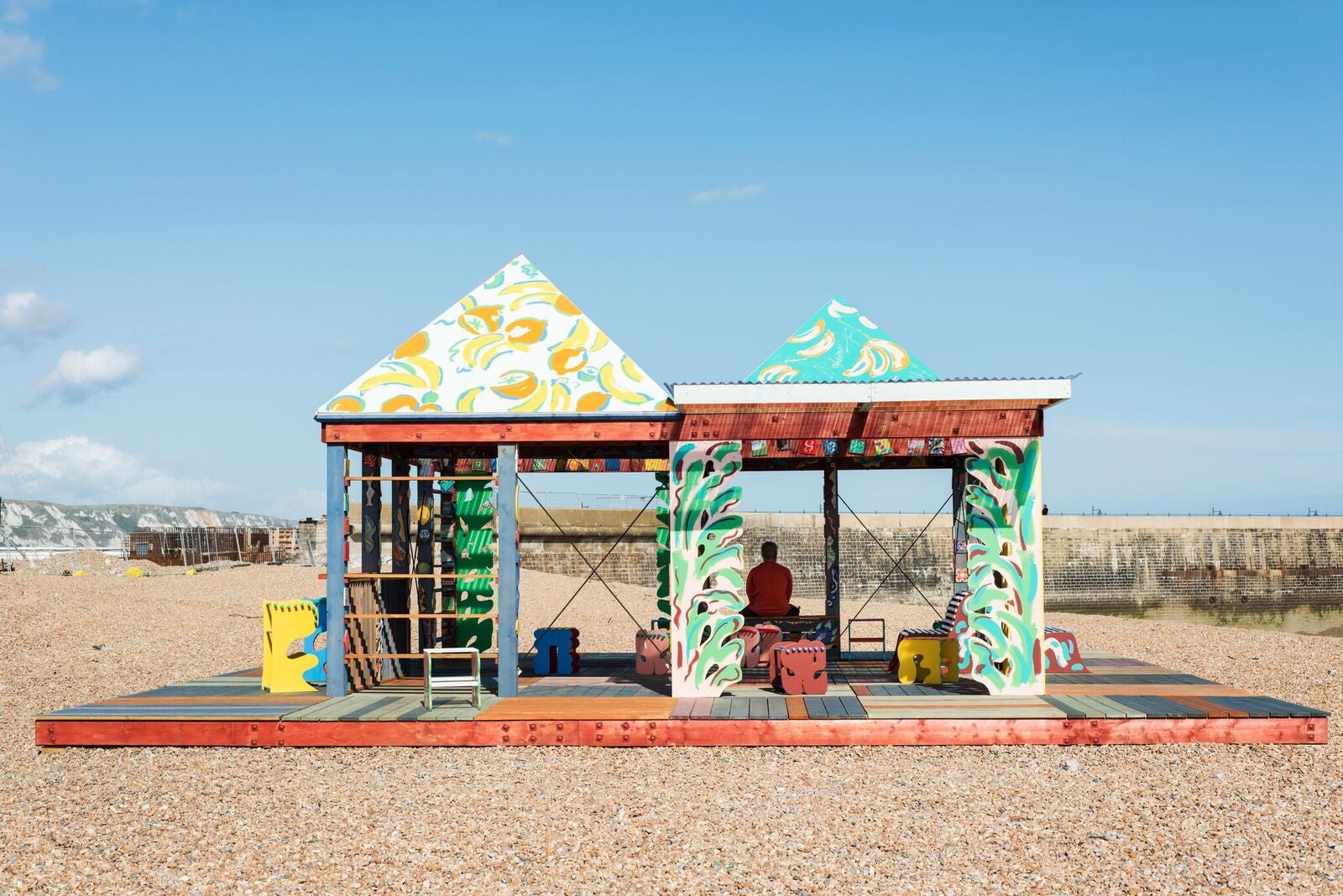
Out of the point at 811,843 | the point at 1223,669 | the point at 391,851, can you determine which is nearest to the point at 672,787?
the point at 811,843

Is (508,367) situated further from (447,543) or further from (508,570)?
(447,543)

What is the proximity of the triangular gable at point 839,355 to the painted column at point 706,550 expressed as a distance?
3394 mm

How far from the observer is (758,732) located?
9102 mm

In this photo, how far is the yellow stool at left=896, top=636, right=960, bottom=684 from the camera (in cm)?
1106

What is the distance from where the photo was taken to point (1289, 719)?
912 centimetres

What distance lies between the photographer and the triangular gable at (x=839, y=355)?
1345 centimetres

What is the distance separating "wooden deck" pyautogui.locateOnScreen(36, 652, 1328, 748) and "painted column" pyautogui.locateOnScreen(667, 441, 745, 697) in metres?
0.52

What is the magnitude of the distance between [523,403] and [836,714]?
3933 millimetres

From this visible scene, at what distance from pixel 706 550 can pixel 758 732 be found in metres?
1.79

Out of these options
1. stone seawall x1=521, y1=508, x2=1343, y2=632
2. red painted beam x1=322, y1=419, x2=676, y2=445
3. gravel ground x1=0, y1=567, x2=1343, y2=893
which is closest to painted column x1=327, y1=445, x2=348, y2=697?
red painted beam x1=322, y1=419, x2=676, y2=445

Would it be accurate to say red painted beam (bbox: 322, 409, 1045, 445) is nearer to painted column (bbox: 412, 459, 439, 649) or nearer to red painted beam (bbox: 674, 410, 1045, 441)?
red painted beam (bbox: 674, 410, 1045, 441)

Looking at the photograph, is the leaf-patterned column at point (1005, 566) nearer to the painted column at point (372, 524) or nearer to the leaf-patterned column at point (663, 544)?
the leaf-patterned column at point (663, 544)

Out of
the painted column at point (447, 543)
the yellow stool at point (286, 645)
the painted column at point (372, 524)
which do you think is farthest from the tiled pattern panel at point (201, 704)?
the painted column at point (447, 543)

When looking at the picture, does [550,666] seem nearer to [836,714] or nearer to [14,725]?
[836,714]
